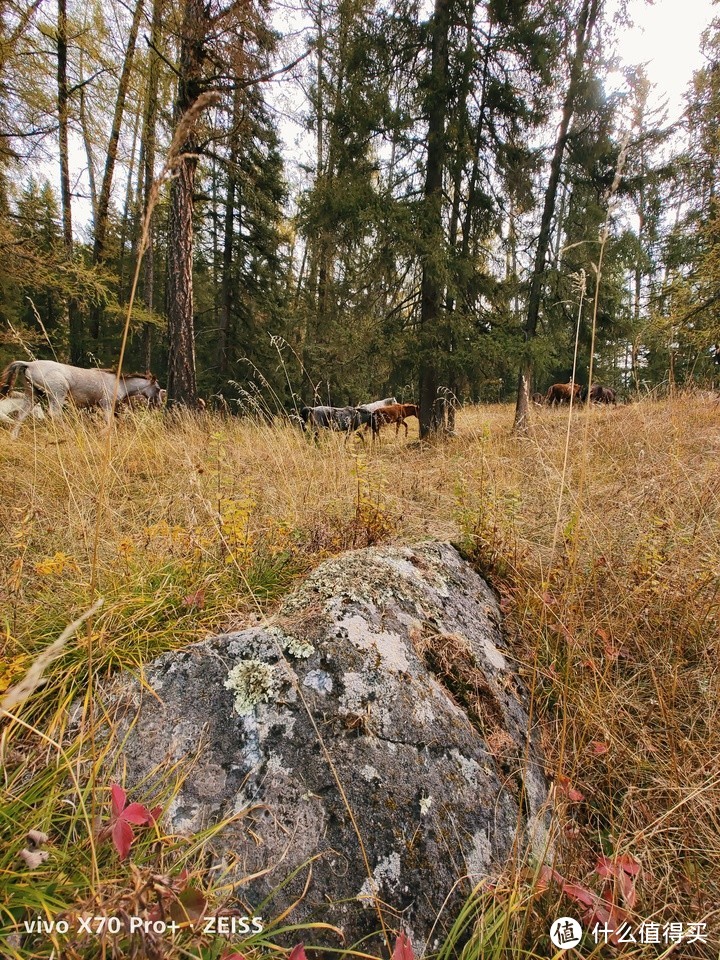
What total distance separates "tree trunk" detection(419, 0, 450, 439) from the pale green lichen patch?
6753 mm

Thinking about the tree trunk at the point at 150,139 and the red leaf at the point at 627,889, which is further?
the tree trunk at the point at 150,139

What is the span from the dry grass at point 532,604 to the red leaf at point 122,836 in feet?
0.18

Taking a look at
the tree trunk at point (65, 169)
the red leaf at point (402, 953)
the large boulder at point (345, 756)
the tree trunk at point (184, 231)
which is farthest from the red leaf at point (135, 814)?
the tree trunk at point (65, 169)

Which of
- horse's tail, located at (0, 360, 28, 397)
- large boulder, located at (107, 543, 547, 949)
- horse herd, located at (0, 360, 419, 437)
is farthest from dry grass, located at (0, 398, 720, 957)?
horse's tail, located at (0, 360, 28, 397)

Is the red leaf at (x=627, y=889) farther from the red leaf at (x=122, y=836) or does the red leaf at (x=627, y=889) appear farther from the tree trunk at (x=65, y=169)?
the tree trunk at (x=65, y=169)

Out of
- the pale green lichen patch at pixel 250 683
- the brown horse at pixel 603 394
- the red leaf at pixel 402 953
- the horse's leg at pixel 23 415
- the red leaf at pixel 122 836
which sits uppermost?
the brown horse at pixel 603 394

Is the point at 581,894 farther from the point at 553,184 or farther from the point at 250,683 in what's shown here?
the point at 553,184

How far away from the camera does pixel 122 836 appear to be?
755 mm

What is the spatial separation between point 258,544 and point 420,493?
6.12ft

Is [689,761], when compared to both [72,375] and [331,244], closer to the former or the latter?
[331,244]

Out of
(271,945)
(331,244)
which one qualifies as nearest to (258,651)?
(271,945)

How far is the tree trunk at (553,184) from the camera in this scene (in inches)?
279

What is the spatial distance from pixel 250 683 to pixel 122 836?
52 centimetres

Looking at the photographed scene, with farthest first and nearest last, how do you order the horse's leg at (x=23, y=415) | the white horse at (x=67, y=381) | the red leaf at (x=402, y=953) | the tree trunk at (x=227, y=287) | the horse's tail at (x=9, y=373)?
1. the tree trunk at (x=227, y=287)
2. the white horse at (x=67, y=381)
3. the horse's tail at (x=9, y=373)
4. the horse's leg at (x=23, y=415)
5. the red leaf at (x=402, y=953)
